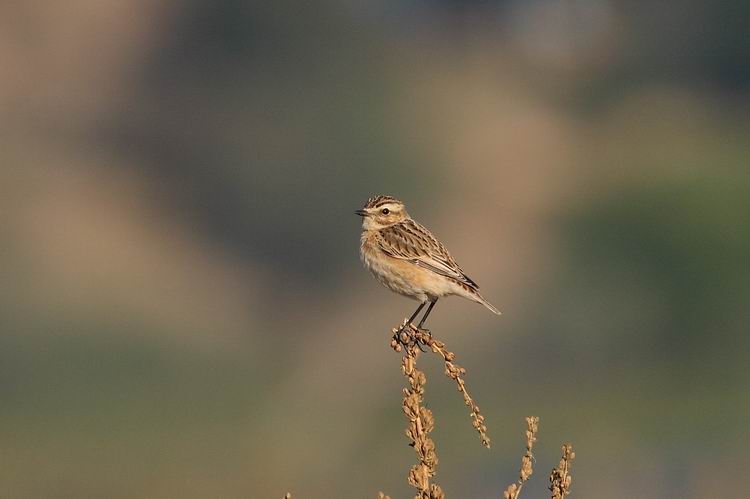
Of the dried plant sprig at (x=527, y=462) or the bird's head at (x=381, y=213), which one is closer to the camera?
the dried plant sprig at (x=527, y=462)

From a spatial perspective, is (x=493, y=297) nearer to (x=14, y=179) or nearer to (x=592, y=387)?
(x=592, y=387)

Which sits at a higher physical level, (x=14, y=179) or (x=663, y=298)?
(x=663, y=298)

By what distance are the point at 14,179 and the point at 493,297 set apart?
16.0 meters

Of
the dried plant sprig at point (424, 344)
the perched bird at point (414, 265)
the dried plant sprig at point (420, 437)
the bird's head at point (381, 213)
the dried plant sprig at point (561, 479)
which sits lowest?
the dried plant sprig at point (420, 437)

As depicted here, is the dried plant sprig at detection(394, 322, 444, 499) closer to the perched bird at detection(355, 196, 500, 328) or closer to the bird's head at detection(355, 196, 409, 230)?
the perched bird at detection(355, 196, 500, 328)

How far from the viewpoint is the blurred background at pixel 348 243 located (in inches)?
872

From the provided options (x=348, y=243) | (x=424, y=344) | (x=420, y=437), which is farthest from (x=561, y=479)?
(x=348, y=243)

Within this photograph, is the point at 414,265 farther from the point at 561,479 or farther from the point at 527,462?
the point at 527,462

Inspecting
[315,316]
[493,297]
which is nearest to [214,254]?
[315,316]

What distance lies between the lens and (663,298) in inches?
1251

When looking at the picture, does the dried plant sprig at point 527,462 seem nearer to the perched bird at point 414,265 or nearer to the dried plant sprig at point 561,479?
the dried plant sprig at point 561,479

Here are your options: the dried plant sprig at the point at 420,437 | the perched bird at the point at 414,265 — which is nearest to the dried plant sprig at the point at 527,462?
the dried plant sprig at the point at 420,437

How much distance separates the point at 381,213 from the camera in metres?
11.7

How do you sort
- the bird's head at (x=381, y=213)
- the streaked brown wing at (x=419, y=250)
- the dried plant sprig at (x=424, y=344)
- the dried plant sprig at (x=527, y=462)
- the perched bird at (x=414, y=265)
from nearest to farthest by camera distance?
the dried plant sprig at (x=527, y=462) < the dried plant sprig at (x=424, y=344) < the perched bird at (x=414, y=265) < the streaked brown wing at (x=419, y=250) < the bird's head at (x=381, y=213)
